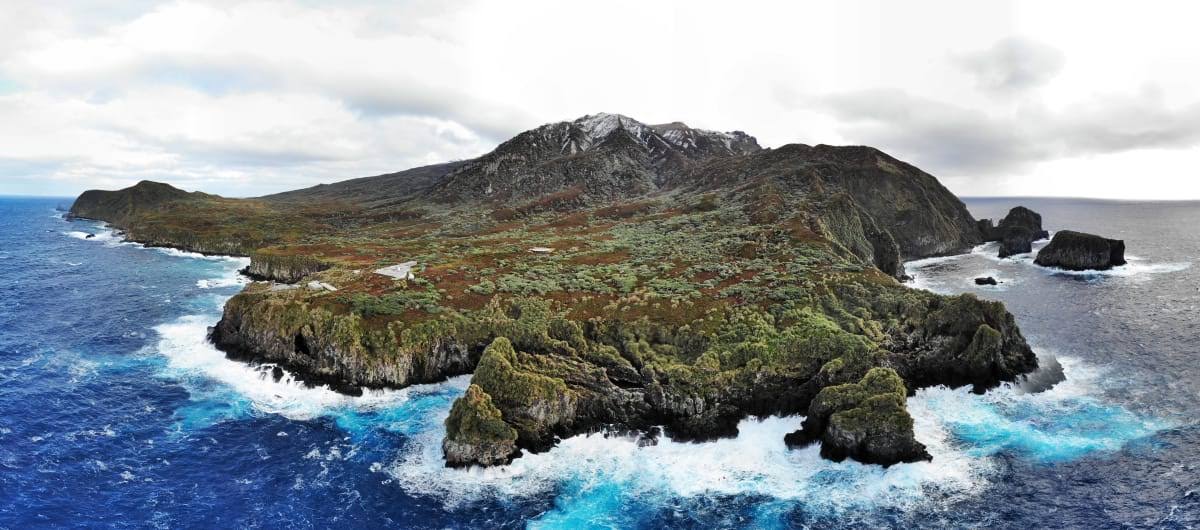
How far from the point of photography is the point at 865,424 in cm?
4006

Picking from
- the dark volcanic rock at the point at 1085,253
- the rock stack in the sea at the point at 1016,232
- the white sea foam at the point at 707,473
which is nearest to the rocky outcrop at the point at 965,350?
the white sea foam at the point at 707,473

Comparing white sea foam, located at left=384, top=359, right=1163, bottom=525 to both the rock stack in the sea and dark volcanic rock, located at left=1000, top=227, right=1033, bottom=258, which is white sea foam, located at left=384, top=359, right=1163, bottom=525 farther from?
the rock stack in the sea

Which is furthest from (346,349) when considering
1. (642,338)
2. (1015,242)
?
(1015,242)

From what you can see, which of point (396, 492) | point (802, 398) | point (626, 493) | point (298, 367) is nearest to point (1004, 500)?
point (802, 398)

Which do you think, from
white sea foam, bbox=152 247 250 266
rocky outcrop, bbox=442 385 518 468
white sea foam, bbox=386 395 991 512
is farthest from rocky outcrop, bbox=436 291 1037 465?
white sea foam, bbox=152 247 250 266

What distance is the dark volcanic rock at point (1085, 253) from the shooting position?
108 metres

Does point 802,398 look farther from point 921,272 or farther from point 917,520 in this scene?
point 921,272

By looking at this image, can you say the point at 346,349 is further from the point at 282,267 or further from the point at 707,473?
the point at 282,267

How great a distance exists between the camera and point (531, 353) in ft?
167

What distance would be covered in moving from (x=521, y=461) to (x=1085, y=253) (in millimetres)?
122540

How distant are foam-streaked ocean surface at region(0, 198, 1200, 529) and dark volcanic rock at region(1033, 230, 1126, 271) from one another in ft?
173

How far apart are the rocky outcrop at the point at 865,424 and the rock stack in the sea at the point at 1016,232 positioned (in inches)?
4598

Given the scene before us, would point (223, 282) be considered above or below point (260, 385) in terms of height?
above

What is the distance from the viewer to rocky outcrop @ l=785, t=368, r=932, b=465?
130ft
